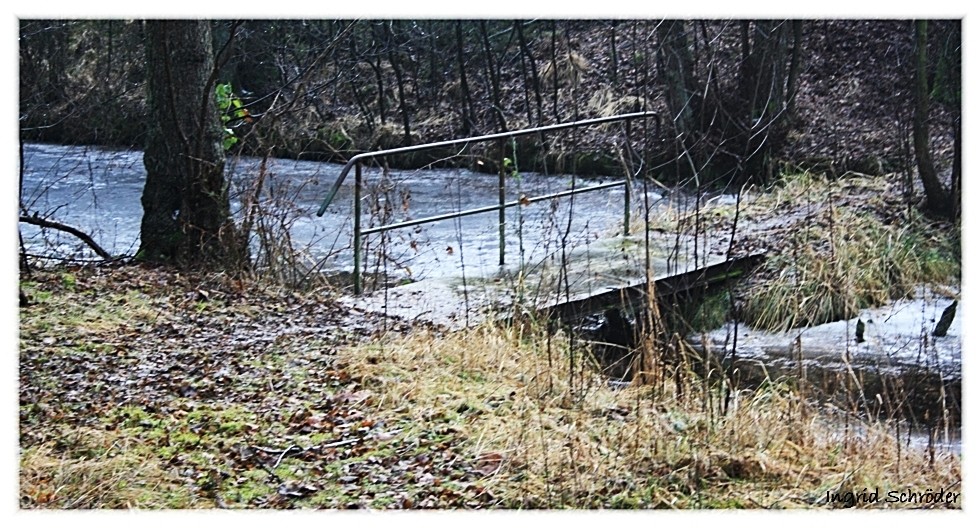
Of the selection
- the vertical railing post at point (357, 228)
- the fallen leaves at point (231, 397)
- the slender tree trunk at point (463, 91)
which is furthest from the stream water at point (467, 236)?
the slender tree trunk at point (463, 91)

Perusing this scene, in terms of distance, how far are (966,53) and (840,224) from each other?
331cm

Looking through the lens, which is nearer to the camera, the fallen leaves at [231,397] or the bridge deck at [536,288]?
the fallen leaves at [231,397]

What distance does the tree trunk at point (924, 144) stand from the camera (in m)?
8.60

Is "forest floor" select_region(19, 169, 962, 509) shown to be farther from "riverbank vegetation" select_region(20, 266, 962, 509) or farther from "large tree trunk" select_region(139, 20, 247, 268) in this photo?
"large tree trunk" select_region(139, 20, 247, 268)

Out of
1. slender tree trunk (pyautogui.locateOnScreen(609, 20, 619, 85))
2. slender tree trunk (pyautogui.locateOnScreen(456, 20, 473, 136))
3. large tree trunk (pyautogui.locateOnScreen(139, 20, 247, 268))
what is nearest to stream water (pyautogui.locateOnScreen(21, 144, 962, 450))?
large tree trunk (pyautogui.locateOnScreen(139, 20, 247, 268))

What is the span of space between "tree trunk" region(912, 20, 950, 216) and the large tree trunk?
5422 mm

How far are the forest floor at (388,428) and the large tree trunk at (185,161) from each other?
1047 millimetres

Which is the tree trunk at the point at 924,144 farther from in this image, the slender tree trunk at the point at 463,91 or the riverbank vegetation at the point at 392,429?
the slender tree trunk at the point at 463,91

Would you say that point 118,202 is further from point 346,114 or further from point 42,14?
point 42,14

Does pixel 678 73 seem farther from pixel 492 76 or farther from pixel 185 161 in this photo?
pixel 185 161

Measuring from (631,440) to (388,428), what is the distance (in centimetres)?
97

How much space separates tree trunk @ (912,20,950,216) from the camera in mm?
8602

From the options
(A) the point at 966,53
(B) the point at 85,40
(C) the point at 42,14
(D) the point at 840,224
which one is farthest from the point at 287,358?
(B) the point at 85,40

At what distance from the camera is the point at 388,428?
4.33 meters
